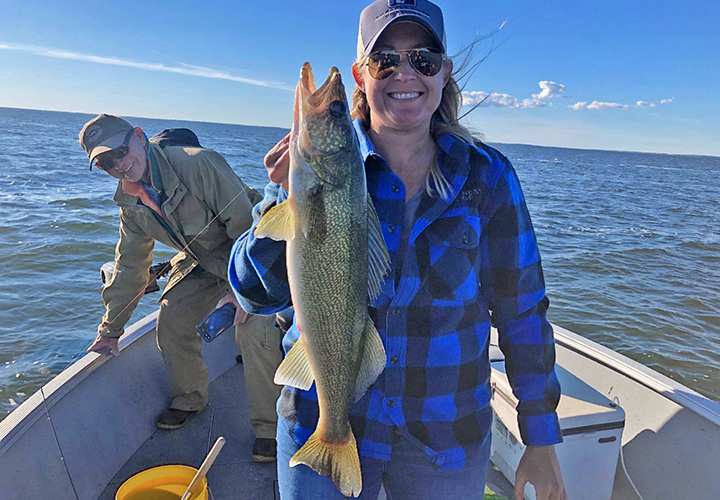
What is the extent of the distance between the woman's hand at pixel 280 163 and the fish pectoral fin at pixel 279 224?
14cm

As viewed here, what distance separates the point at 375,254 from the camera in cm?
169

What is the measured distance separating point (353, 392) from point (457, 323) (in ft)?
1.58

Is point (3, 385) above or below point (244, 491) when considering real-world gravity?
below

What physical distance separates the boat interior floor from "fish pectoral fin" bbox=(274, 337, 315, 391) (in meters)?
1.96

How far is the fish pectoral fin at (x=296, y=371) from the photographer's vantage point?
71.2 inches

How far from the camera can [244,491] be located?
148 inches

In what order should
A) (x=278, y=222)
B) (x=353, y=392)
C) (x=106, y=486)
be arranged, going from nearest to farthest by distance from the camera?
(x=278, y=222) → (x=353, y=392) → (x=106, y=486)

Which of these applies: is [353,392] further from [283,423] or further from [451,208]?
[451,208]

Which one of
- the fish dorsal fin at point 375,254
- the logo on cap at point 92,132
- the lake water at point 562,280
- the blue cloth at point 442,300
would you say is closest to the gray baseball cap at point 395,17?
the blue cloth at point 442,300

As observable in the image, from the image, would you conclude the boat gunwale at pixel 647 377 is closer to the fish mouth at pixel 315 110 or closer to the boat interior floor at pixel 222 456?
the boat interior floor at pixel 222 456

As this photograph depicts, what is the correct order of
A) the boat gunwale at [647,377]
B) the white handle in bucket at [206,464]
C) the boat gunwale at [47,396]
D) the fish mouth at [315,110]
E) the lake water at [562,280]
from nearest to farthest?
the fish mouth at [315,110]
the white handle in bucket at [206,464]
the boat gunwale at [47,396]
the boat gunwale at [647,377]
the lake water at [562,280]

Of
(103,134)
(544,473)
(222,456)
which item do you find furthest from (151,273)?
(544,473)

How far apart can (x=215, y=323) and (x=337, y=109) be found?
9.09ft

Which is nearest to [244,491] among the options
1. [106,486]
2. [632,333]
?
[106,486]
